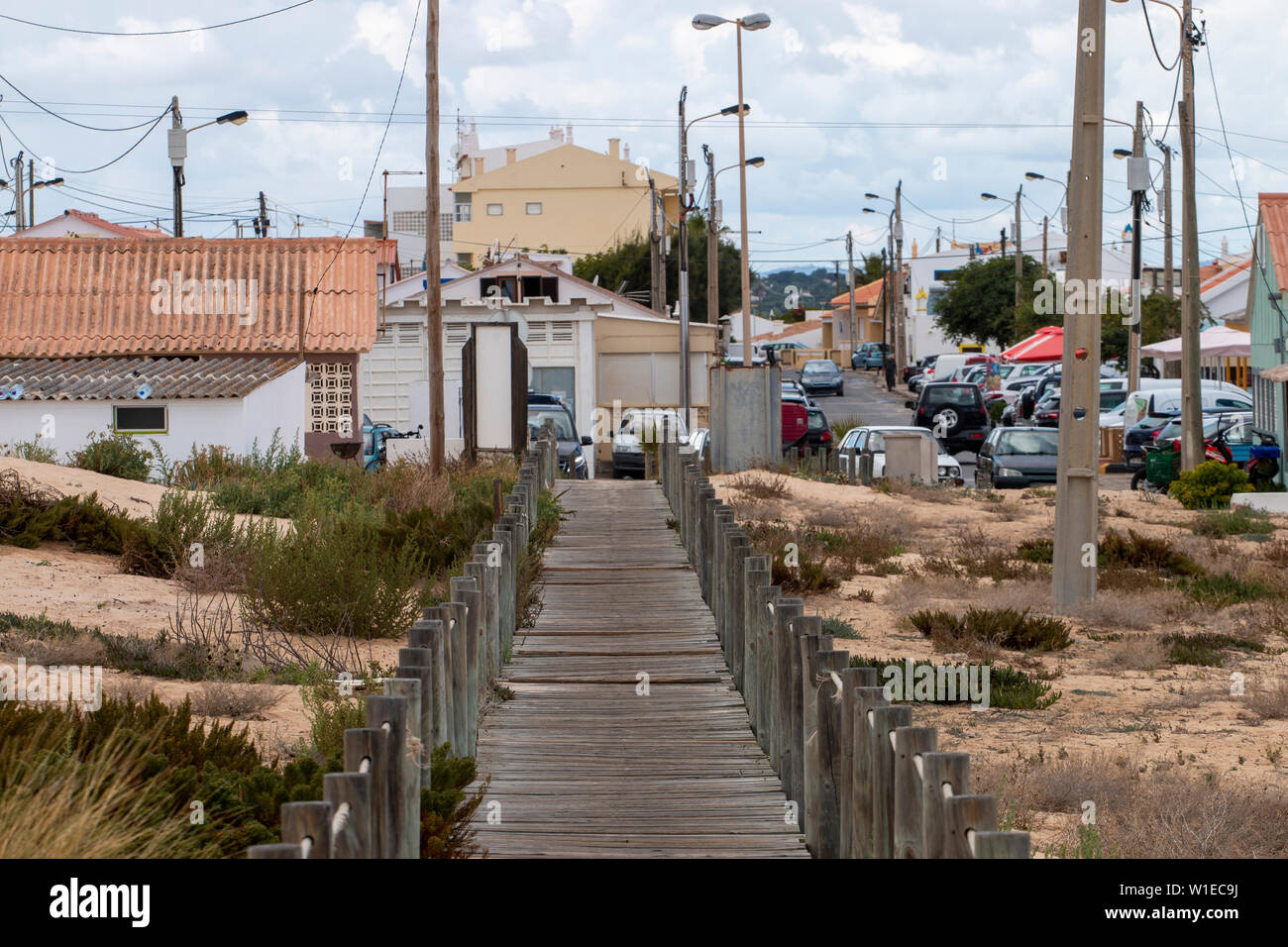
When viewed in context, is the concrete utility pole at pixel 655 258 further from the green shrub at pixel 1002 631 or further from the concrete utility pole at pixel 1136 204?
the green shrub at pixel 1002 631

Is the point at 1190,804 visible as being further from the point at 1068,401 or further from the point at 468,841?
the point at 1068,401

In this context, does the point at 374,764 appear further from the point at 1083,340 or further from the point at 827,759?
the point at 1083,340

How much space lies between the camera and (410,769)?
5.45 metres

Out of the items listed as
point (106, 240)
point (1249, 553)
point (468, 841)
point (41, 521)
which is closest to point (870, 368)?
point (106, 240)

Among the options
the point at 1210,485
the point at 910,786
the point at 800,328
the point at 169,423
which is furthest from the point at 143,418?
the point at 800,328

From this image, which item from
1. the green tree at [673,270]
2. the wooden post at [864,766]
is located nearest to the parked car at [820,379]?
the green tree at [673,270]

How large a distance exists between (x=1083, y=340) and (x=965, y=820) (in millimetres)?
11534

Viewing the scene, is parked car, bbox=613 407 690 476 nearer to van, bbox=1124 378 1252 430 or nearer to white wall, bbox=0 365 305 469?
white wall, bbox=0 365 305 469

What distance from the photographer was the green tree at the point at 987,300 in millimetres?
78375

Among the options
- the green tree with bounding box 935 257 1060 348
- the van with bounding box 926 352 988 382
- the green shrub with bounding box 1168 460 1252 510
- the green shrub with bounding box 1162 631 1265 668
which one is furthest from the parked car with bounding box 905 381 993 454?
the green tree with bounding box 935 257 1060 348

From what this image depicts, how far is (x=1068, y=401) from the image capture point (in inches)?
606

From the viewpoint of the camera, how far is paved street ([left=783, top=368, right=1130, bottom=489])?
36.4m
